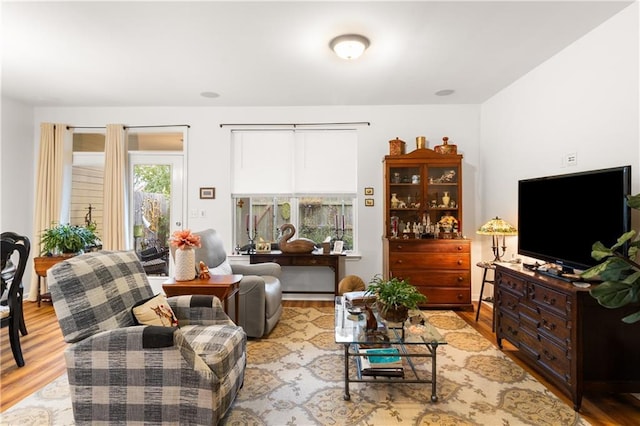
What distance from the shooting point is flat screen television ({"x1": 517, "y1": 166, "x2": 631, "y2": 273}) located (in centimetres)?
206

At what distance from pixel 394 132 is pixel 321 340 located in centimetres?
294

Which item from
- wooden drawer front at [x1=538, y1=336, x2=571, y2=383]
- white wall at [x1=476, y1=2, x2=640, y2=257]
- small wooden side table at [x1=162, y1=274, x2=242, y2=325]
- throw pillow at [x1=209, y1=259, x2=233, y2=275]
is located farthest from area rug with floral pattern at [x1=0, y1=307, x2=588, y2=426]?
white wall at [x1=476, y1=2, x2=640, y2=257]

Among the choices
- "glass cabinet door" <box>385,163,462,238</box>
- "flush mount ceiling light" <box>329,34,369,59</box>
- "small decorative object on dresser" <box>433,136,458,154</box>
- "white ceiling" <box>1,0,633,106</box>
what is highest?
"white ceiling" <box>1,0,633,106</box>

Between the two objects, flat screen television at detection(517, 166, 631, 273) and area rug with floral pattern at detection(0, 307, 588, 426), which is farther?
flat screen television at detection(517, 166, 631, 273)

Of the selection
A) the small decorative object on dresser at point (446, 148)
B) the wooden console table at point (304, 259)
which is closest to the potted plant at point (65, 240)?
the wooden console table at point (304, 259)

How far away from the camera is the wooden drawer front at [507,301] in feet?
8.71

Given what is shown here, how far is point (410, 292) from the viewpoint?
2.25 metres

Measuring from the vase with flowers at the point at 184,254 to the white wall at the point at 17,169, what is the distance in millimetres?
3397

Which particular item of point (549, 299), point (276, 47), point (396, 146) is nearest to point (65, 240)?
point (276, 47)

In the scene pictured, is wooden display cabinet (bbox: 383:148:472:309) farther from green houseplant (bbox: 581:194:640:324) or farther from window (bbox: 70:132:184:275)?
window (bbox: 70:132:184:275)

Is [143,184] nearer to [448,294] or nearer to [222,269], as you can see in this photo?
[222,269]

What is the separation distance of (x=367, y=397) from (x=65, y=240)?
3976 millimetres

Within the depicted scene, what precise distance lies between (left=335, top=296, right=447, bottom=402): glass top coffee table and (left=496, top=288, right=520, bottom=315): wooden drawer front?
883 mm

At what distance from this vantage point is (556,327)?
2160 mm
